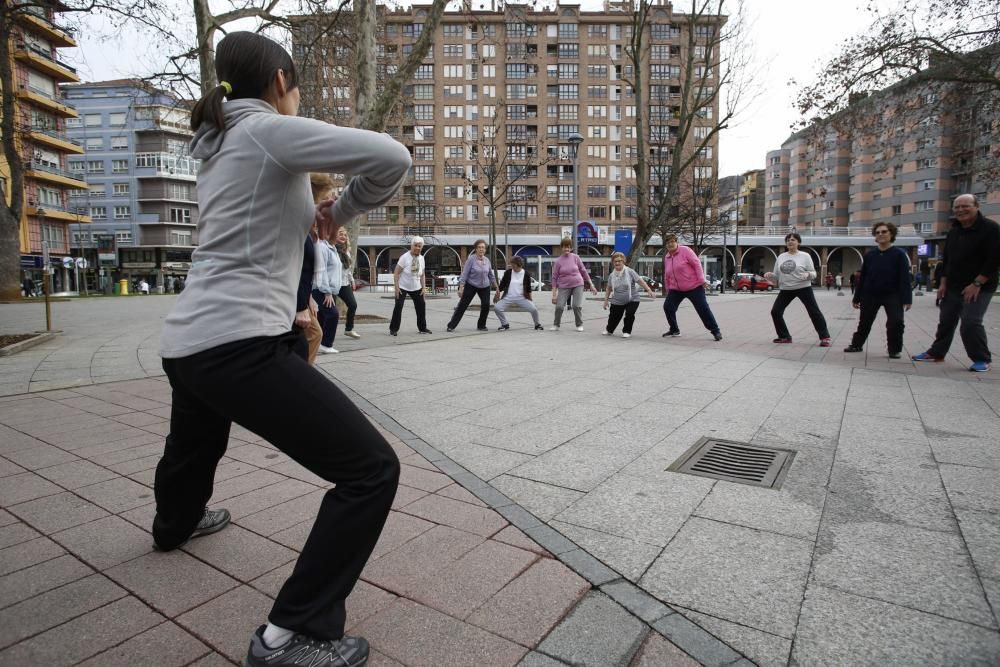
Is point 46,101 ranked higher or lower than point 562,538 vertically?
higher

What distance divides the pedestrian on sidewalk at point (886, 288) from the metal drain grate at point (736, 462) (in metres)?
5.54

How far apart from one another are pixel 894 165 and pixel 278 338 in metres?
85.3

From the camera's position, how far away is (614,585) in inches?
91.4

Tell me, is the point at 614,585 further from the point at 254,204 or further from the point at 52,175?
the point at 52,175

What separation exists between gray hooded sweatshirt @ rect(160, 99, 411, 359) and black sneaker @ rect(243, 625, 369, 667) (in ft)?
2.82

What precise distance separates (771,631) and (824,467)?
6.54 ft

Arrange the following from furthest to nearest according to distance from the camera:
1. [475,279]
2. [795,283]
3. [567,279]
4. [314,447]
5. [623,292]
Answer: [567,279] < [475,279] < [623,292] < [795,283] < [314,447]

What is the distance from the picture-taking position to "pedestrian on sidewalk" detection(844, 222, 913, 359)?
846cm

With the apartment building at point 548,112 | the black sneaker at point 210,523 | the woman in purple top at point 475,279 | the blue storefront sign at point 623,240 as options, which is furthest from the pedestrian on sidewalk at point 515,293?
the apartment building at point 548,112

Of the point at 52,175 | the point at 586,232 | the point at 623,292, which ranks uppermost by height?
the point at 52,175

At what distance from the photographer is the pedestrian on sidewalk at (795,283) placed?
33.0 feet

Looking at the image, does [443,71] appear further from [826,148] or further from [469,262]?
[469,262]

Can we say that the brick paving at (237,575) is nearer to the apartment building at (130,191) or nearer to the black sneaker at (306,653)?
the black sneaker at (306,653)

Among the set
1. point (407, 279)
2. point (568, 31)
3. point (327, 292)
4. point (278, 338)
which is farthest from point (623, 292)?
point (568, 31)
